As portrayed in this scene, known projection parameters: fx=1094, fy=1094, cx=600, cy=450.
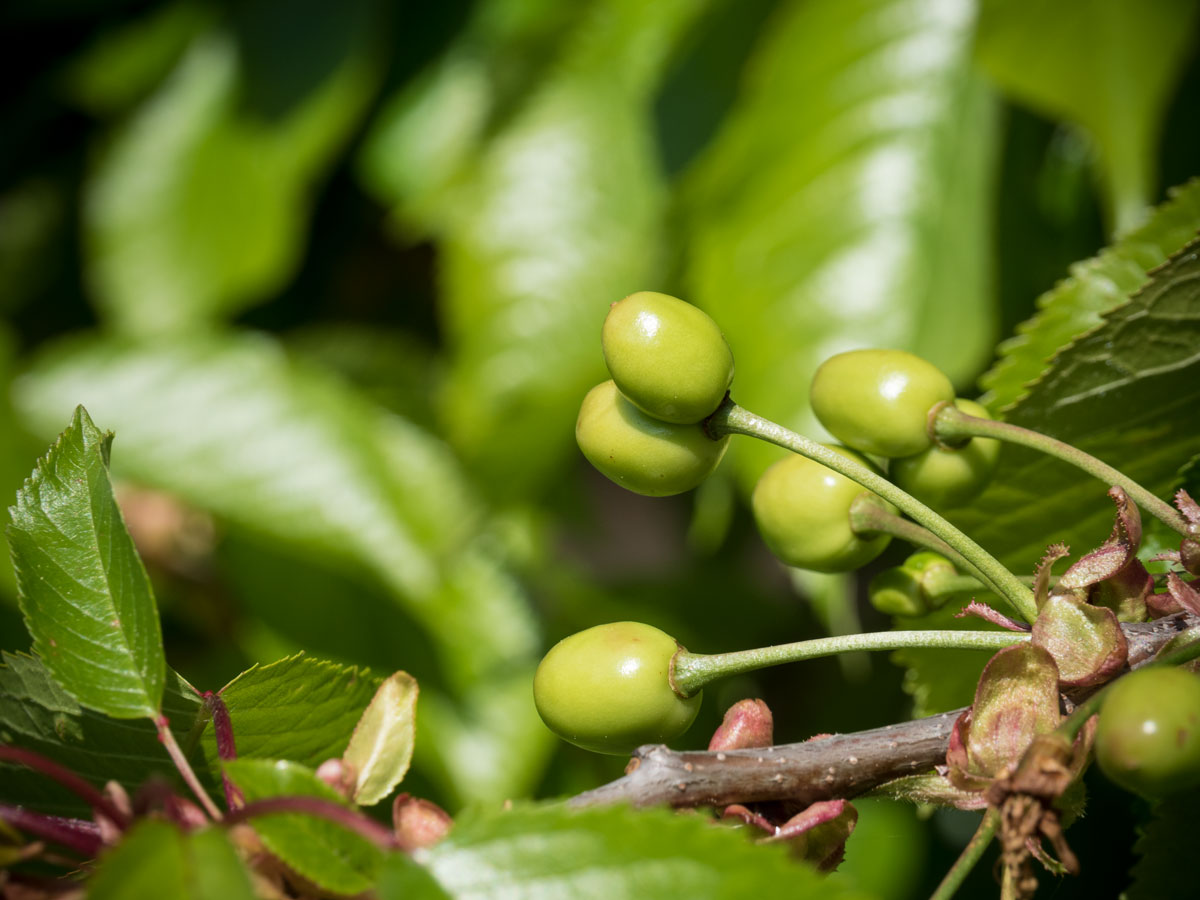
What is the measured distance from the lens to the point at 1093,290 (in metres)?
0.88

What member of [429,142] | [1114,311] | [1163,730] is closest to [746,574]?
[429,142]

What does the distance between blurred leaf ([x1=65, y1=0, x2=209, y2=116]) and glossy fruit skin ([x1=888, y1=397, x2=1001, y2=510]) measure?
2014 mm

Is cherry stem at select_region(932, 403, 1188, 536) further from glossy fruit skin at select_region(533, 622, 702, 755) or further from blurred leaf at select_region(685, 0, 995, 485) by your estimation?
blurred leaf at select_region(685, 0, 995, 485)

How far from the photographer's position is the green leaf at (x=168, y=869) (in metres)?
0.47

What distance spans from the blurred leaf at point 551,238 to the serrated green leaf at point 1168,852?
0.95 meters

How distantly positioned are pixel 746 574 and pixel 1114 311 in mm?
1254

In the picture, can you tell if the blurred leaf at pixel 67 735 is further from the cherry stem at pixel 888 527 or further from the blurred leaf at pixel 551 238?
the blurred leaf at pixel 551 238

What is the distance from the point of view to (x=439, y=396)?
1.86 meters

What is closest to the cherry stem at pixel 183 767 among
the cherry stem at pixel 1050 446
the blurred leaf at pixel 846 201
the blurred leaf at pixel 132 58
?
the cherry stem at pixel 1050 446

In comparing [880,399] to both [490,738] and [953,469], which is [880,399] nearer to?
[953,469]

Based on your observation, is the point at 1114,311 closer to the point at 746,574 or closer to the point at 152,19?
the point at 746,574

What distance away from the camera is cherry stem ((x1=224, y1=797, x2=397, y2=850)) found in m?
0.53

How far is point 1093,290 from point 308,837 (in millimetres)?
712

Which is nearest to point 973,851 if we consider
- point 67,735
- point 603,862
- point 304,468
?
point 603,862
